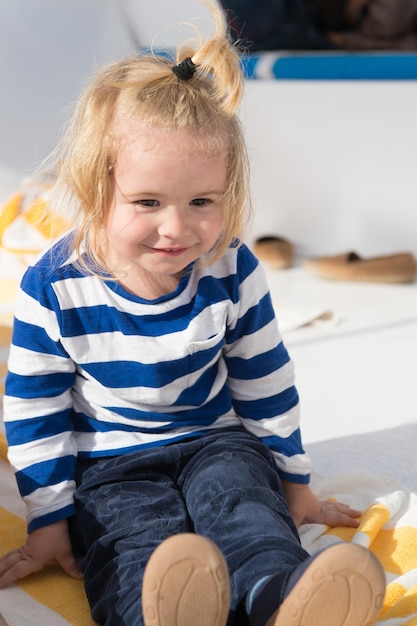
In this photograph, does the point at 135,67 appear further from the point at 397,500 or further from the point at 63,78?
the point at 63,78

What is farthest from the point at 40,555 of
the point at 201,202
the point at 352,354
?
the point at 352,354

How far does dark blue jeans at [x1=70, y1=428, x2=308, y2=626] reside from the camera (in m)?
0.85

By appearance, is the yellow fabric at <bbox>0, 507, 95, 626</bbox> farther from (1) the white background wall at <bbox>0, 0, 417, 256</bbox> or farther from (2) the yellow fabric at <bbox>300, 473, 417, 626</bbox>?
(1) the white background wall at <bbox>0, 0, 417, 256</bbox>

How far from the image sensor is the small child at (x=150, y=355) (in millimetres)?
951

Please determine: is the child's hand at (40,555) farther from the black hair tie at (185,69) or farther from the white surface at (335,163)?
the white surface at (335,163)

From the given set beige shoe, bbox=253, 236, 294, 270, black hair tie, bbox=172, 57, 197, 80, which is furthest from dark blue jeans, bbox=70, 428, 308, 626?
beige shoe, bbox=253, 236, 294, 270

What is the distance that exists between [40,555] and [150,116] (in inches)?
19.7

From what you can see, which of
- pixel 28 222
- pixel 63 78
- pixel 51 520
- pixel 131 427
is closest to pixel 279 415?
pixel 131 427

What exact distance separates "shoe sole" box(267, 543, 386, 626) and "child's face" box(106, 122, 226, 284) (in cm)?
40

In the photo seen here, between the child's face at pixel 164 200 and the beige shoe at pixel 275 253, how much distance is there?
1.49 m

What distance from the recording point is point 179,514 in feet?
3.19

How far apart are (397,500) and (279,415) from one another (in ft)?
0.64

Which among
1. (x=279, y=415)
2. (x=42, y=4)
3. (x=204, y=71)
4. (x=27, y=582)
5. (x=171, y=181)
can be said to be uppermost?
(x=42, y=4)

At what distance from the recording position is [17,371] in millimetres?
1021
